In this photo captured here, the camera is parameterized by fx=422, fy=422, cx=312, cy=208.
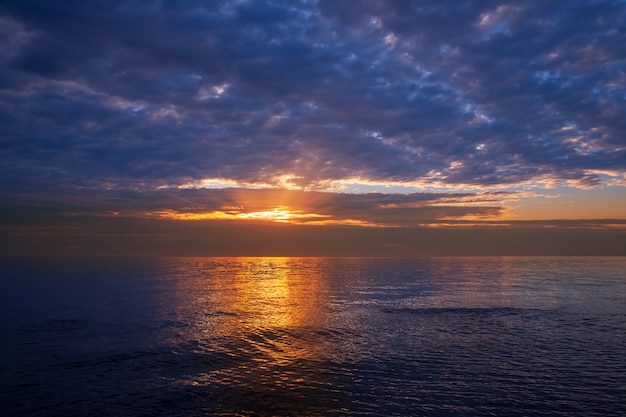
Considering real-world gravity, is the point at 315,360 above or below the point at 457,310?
above

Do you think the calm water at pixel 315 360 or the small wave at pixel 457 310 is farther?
the small wave at pixel 457 310

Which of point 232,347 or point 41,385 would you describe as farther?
point 232,347

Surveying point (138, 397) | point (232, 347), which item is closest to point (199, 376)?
point (138, 397)

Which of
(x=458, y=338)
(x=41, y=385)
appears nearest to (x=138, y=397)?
(x=41, y=385)

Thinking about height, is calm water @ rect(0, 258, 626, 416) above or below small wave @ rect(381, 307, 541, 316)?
above

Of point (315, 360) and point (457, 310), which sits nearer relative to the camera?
point (315, 360)

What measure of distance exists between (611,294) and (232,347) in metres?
57.4

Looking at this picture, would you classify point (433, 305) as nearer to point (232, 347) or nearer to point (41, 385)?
point (232, 347)

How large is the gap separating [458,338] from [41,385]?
27.2m

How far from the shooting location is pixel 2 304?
5278cm

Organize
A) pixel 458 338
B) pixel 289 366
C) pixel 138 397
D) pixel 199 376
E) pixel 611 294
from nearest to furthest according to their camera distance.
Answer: pixel 138 397
pixel 199 376
pixel 289 366
pixel 458 338
pixel 611 294

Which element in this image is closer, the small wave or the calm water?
the calm water

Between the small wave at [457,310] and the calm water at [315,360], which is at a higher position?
the calm water at [315,360]

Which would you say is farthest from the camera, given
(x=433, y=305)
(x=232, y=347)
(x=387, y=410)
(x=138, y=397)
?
(x=433, y=305)
